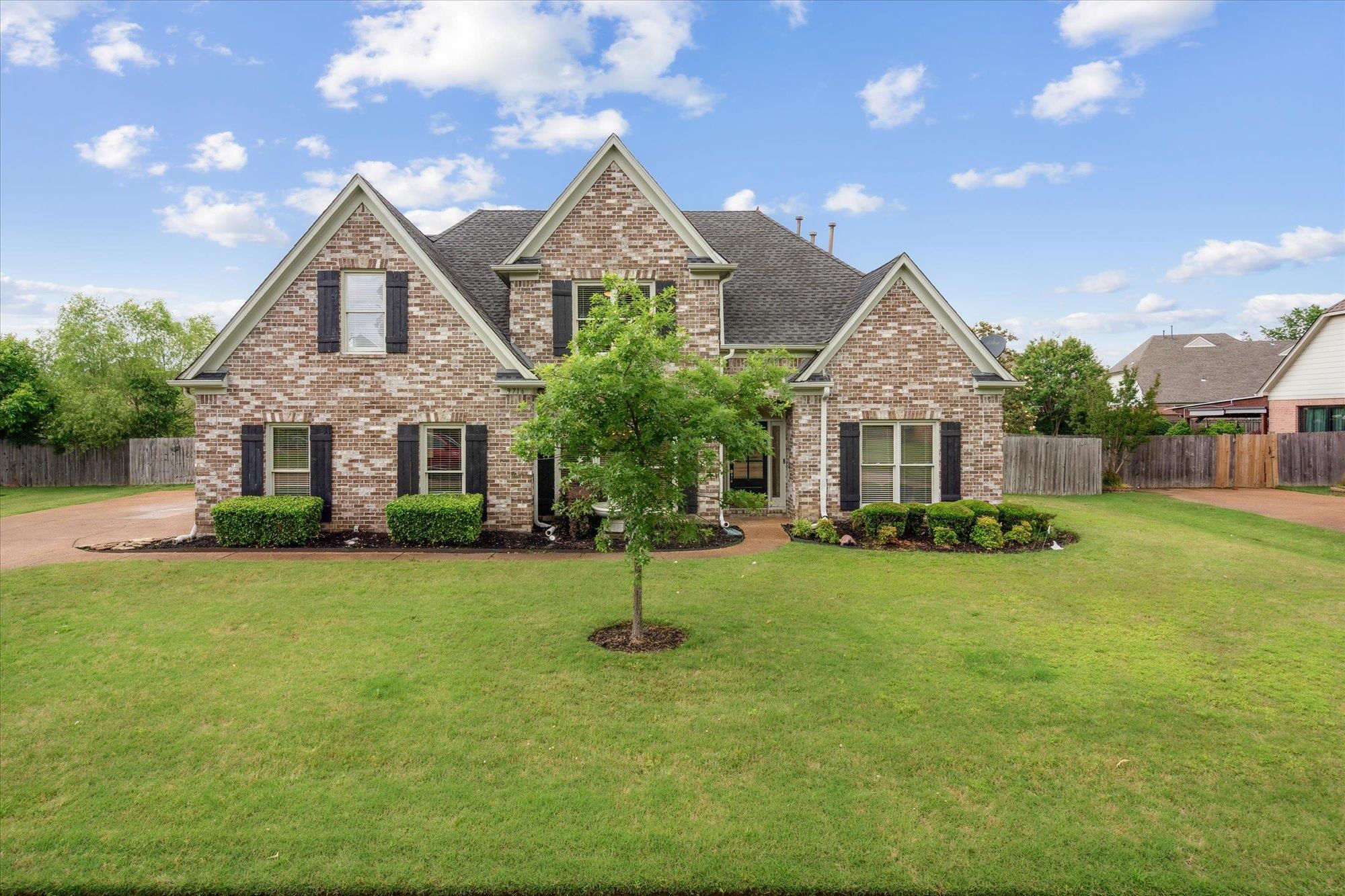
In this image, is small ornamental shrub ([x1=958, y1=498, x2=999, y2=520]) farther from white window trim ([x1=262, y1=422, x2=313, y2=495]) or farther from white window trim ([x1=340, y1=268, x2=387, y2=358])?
white window trim ([x1=262, y1=422, x2=313, y2=495])

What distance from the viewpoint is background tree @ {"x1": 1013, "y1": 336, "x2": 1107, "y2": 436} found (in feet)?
90.2

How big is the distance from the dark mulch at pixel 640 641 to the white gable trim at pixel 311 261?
22.9ft

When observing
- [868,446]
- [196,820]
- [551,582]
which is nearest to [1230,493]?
[868,446]

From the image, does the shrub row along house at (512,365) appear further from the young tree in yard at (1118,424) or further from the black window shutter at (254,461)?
the young tree in yard at (1118,424)

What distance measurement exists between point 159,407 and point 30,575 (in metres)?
23.1

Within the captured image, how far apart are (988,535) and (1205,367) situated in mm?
38289

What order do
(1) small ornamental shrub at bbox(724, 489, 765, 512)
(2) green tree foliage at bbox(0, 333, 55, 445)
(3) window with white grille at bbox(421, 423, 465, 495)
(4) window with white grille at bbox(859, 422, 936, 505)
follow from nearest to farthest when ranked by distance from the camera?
(1) small ornamental shrub at bbox(724, 489, 765, 512)
(3) window with white grille at bbox(421, 423, 465, 495)
(4) window with white grille at bbox(859, 422, 936, 505)
(2) green tree foliage at bbox(0, 333, 55, 445)

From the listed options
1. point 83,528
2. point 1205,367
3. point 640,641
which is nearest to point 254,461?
point 83,528

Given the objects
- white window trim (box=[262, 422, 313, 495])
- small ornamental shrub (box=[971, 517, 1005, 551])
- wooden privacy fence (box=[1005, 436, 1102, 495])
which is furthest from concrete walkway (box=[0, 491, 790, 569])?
wooden privacy fence (box=[1005, 436, 1102, 495])

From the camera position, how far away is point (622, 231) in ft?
48.4

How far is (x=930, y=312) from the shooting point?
1459cm

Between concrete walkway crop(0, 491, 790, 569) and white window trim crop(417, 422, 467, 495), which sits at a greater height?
white window trim crop(417, 422, 467, 495)

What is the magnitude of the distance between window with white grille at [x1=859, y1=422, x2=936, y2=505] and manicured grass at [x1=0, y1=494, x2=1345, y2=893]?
4.88 metres

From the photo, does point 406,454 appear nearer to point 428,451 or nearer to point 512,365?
point 428,451
